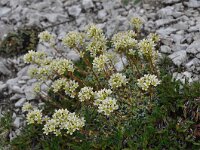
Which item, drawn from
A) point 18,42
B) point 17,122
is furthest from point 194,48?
point 18,42

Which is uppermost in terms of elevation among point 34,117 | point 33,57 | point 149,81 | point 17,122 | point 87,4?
point 149,81

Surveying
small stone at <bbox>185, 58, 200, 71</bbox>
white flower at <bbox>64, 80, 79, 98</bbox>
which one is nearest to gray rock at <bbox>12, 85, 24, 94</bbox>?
white flower at <bbox>64, 80, 79, 98</bbox>

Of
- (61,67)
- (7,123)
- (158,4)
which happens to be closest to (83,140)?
(61,67)

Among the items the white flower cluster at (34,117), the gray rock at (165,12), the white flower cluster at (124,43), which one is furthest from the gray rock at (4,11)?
the white flower cluster at (124,43)

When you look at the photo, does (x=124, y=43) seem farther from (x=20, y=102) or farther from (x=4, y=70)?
(x=4, y=70)

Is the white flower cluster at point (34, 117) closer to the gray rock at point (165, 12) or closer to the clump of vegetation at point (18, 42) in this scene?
the clump of vegetation at point (18, 42)

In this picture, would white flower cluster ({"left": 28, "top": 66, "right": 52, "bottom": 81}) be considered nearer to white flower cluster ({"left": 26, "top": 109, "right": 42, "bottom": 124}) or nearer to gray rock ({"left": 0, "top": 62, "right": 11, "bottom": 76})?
white flower cluster ({"left": 26, "top": 109, "right": 42, "bottom": 124})
